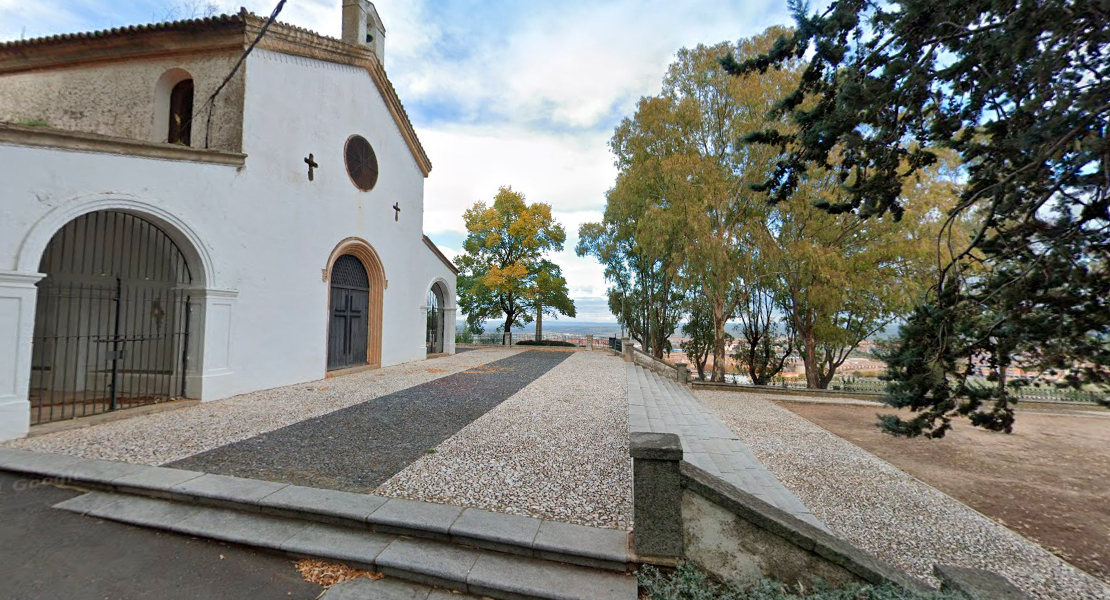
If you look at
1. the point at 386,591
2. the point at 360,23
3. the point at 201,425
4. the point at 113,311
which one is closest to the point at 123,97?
the point at 113,311

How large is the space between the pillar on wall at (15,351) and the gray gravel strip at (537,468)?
193 inches

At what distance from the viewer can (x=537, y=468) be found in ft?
14.1

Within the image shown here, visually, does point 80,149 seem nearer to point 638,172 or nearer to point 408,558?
point 408,558

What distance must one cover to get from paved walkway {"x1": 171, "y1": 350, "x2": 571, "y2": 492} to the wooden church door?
3388 millimetres

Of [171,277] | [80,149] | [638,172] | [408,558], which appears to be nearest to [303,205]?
[171,277]

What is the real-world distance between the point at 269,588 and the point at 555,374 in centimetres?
982

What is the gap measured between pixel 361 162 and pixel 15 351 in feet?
25.3

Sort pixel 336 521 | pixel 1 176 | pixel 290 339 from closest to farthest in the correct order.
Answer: pixel 336 521, pixel 1 176, pixel 290 339

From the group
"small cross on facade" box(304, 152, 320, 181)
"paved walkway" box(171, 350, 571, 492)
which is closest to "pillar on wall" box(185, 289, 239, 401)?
"paved walkway" box(171, 350, 571, 492)

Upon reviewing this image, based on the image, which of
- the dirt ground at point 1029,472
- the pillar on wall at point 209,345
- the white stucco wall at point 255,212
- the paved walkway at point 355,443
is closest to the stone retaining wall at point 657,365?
the dirt ground at point 1029,472

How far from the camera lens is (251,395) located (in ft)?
24.6

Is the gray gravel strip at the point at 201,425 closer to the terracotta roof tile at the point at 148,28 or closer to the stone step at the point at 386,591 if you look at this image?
the stone step at the point at 386,591

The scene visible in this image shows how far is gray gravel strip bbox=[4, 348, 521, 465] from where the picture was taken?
14.5 feet

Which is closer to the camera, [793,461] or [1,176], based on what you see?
[1,176]
